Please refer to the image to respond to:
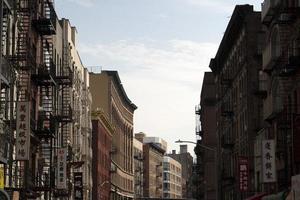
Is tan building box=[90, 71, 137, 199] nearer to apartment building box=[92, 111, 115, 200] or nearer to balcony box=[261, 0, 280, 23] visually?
apartment building box=[92, 111, 115, 200]

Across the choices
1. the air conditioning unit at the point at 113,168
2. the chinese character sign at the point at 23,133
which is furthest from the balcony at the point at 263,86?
the air conditioning unit at the point at 113,168

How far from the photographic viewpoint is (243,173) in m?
61.2

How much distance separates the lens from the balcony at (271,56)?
160 feet

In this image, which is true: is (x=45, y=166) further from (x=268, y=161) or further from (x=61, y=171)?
(x=268, y=161)

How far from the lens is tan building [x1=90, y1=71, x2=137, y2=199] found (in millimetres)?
134250

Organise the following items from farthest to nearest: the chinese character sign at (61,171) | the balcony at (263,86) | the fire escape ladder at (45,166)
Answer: the chinese character sign at (61,171), the balcony at (263,86), the fire escape ladder at (45,166)

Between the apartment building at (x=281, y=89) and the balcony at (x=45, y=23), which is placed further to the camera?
the balcony at (x=45, y=23)

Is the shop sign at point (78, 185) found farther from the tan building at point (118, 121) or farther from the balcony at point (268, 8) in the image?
the tan building at point (118, 121)

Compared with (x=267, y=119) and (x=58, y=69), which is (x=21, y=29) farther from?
(x=58, y=69)

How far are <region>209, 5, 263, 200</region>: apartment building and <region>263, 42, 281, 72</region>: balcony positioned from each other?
5.84 m

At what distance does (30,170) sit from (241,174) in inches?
836

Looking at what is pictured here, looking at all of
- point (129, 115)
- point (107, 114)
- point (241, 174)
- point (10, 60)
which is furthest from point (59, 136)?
point (129, 115)

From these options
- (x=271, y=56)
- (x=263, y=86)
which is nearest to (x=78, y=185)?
(x=263, y=86)

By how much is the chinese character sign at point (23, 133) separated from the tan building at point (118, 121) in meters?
83.9
